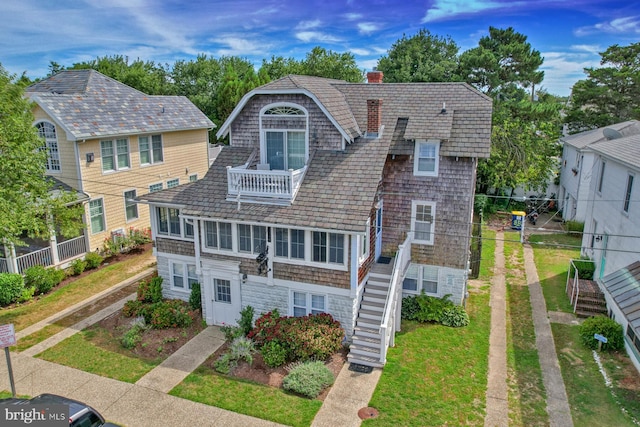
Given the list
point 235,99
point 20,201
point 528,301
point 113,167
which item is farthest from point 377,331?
point 235,99

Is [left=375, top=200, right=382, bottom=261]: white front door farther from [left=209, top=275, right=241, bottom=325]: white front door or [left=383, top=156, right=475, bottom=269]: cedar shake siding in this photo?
[left=209, top=275, right=241, bottom=325]: white front door

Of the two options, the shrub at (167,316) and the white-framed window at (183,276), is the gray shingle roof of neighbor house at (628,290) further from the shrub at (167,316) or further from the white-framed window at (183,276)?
the white-framed window at (183,276)

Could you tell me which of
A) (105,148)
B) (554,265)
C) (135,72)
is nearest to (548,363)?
(554,265)

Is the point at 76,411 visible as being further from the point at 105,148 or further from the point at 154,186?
the point at 154,186

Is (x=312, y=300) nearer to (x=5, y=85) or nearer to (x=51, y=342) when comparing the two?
(x=51, y=342)

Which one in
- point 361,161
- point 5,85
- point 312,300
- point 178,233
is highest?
point 5,85

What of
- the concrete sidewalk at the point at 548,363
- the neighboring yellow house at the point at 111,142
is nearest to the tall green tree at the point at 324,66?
the neighboring yellow house at the point at 111,142

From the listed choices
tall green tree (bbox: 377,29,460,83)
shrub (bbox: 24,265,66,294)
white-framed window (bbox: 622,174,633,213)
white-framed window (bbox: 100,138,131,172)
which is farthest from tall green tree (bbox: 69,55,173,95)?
white-framed window (bbox: 622,174,633,213)
